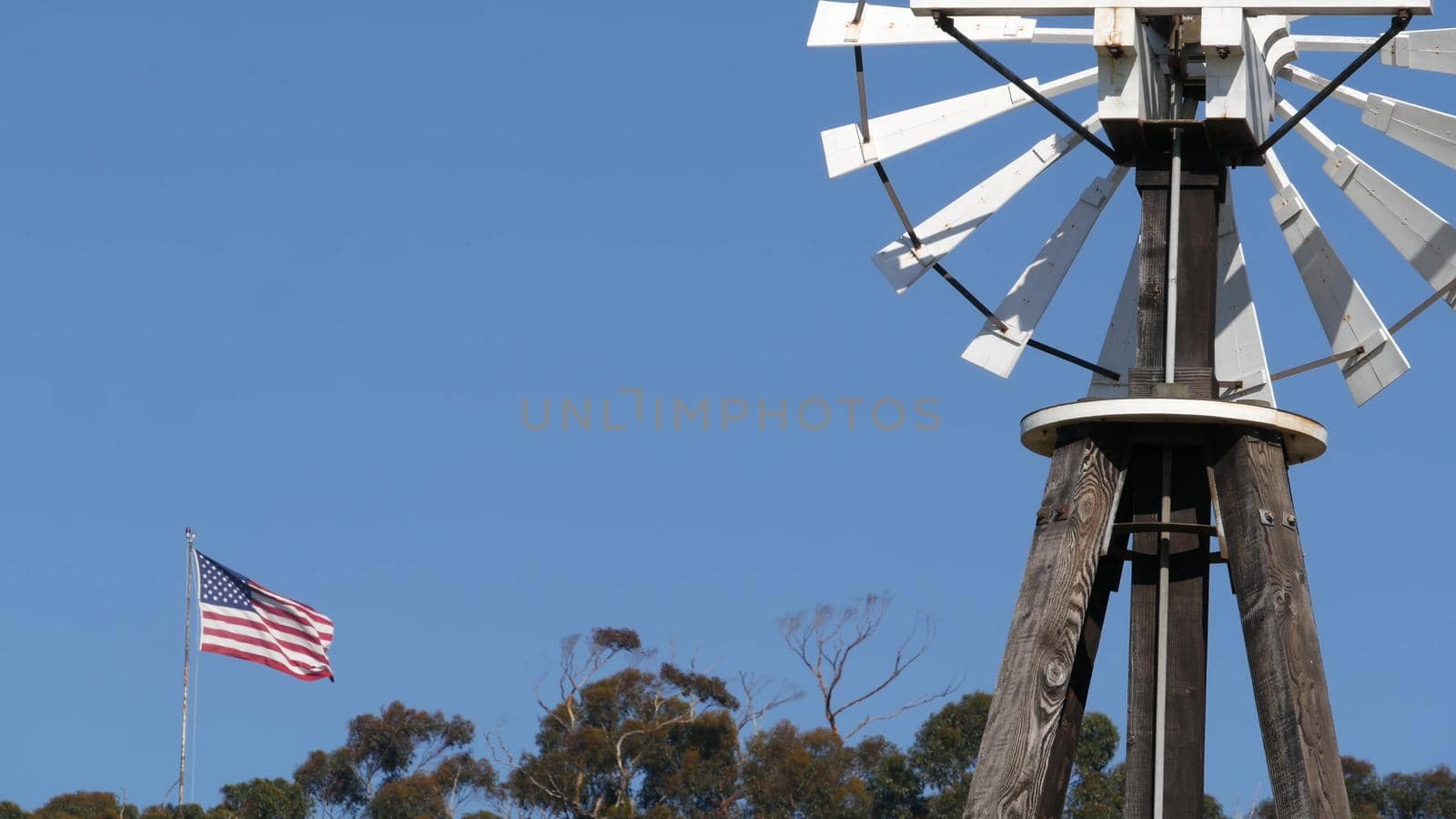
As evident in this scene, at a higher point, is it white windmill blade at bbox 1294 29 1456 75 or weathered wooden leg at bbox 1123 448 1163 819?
white windmill blade at bbox 1294 29 1456 75

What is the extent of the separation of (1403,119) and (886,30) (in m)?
2.28

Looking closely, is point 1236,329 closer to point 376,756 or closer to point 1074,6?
point 1074,6

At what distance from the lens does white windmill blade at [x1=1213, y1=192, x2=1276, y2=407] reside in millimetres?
9844

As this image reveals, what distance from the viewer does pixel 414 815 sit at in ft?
194

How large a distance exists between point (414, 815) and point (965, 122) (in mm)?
50708

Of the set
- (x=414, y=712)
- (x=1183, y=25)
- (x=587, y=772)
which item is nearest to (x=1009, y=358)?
(x=1183, y=25)

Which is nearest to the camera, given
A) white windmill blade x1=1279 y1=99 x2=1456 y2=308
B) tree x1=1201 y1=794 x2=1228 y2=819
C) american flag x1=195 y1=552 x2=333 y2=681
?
white windmill blade x1=1279 y1=99 x2=1456 y2=308

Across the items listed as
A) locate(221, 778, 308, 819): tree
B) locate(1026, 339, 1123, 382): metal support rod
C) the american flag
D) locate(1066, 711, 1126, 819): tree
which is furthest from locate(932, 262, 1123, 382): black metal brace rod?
locate(221, 778, 308, 819): tree

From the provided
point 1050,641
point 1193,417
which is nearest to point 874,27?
point 1193,417

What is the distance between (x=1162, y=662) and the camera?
9.38 m

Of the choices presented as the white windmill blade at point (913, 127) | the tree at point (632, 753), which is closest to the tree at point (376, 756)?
the tree at point (632, 753)

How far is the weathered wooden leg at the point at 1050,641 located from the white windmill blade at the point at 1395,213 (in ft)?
5.67

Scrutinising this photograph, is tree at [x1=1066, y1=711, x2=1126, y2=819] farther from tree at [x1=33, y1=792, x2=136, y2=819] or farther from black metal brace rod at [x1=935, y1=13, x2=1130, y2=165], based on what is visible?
black metal brace rod at [x1=935, y1=13, x2=1130, y2=165]

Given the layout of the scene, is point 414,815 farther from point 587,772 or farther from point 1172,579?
point 1172,579
